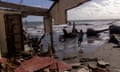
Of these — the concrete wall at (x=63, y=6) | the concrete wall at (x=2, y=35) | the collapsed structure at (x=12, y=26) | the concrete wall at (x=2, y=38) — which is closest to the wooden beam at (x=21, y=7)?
the collapsed structure at (x=12, y=26)

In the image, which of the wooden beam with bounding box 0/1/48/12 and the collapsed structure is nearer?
the wooden beam with bounding box 0/1/48/12

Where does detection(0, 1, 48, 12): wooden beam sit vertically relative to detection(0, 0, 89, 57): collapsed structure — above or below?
above

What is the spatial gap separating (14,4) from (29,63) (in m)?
3.93

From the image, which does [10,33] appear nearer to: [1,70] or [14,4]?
[14,4]

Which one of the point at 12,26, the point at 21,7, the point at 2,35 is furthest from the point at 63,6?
the point at 2,35

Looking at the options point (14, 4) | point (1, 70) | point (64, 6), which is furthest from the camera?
point (14, 4)

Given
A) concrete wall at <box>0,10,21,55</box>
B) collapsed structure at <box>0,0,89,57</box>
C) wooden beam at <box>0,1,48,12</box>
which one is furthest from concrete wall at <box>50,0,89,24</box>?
concrete wall at <box>0,10,21,55</box>

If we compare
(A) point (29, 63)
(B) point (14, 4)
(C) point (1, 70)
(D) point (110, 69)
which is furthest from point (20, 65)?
(D) point (110, 69)

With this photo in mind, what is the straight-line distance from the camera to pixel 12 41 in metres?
12.8

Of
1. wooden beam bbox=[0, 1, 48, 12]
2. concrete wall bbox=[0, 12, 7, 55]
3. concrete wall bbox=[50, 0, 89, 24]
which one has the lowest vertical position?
concrete wall bbox=[0, 12, 7, 55]

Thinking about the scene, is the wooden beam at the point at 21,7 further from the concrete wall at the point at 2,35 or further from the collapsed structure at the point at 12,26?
the concrete wall at the point at 2,35

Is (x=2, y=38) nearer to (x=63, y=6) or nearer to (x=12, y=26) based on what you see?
(x=12, y=26)

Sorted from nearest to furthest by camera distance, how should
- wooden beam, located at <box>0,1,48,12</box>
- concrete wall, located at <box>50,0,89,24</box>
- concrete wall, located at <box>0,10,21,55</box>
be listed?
concrete wall, located at <box>50,0,89,24</box> < wooden beam, located at <box>0,1,48,12</box> < concrete wall, located at <box>0,10,21,55</box>

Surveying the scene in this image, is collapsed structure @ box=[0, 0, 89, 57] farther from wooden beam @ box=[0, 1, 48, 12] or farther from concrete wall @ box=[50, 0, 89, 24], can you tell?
concrete wall @ box=[50, 0, 89, 24]
